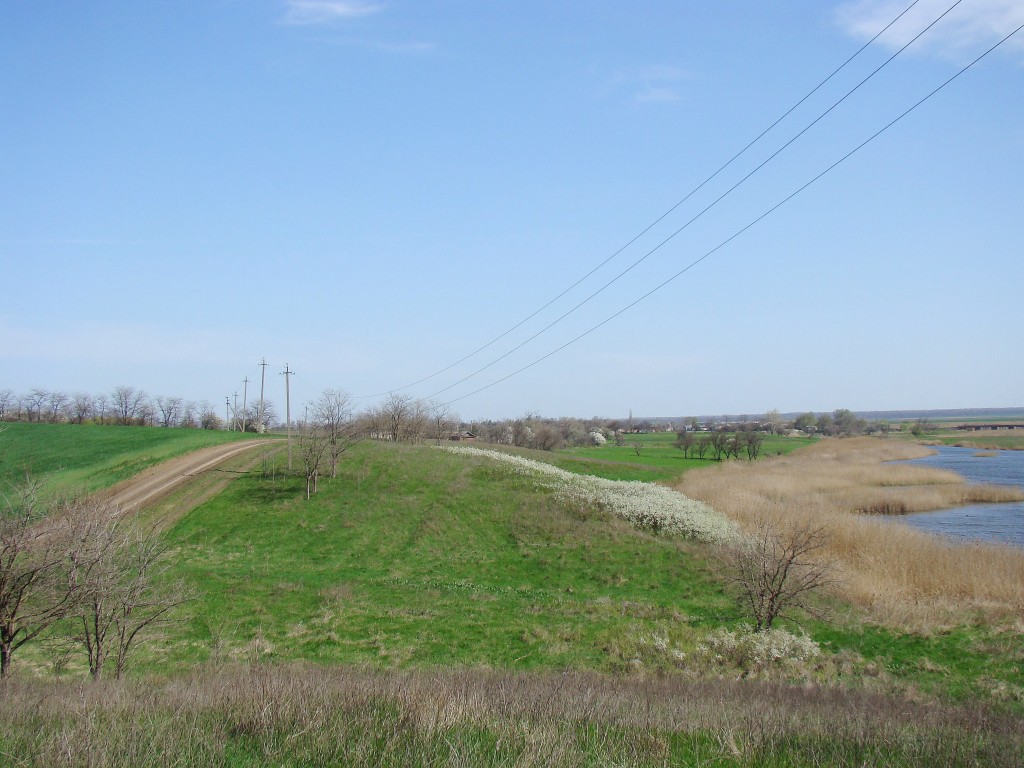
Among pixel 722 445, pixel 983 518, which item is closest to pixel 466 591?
pixel 983 518

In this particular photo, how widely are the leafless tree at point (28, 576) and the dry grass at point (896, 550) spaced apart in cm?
2314

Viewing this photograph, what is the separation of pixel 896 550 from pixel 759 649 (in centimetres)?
1307

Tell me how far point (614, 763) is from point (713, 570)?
24254 millimetres

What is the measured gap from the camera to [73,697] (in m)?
8.30

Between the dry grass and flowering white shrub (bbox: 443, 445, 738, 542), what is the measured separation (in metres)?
2.08

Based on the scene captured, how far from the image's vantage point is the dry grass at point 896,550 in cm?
2262

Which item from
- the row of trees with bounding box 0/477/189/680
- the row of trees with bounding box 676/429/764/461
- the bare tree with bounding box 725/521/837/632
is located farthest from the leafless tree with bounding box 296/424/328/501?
the row of trees with bounding box 676/429/764/461

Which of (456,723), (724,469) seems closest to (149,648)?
(456,723)

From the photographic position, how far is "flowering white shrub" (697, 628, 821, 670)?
59.8ft

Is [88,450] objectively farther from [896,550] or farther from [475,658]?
[896,550]

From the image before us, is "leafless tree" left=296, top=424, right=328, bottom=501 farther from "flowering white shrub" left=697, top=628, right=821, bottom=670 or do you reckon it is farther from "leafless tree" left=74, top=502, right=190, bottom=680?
"flowering white shrub" left=697, top=628, right=821, bottom=670

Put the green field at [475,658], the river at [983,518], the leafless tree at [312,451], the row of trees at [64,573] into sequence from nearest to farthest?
the green field at [475,658] → the row of trees at [64,573] → the river at [983,518] → the leafless tree at [312,451]

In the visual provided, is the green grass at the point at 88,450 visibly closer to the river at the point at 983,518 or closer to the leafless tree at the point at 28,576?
the leafless tree at the point at 28,576

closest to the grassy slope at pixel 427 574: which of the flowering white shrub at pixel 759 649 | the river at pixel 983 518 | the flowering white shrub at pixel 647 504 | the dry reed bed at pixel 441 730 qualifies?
the flowering white shrub at pixel 647 504
